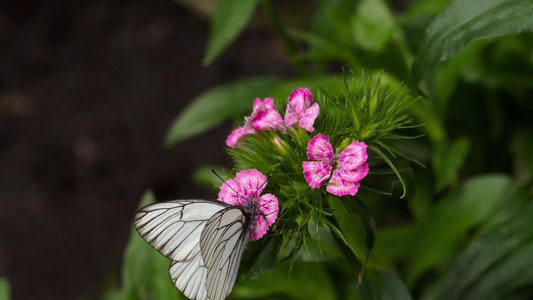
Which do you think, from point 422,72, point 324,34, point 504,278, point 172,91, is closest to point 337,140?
point 422,72

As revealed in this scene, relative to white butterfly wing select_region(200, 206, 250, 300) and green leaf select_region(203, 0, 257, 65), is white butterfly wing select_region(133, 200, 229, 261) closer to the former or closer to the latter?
white butterfly wing select_region(200, 206, 250, 300)

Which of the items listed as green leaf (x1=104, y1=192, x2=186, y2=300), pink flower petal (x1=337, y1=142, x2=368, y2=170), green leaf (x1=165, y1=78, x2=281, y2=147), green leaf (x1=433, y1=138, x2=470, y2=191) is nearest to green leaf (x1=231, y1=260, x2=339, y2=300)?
green leaf (x1=104, y1=192, x2=186, y2=300)

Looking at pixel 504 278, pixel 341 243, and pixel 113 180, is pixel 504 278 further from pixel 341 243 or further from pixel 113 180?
pixel 113 180

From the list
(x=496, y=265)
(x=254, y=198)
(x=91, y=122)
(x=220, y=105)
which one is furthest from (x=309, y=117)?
(x=91, y=122)

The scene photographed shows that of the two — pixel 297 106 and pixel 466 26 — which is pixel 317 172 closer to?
pixel 297 106

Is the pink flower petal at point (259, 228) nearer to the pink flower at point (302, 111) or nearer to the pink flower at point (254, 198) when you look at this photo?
the pink flower at point (254, 198)

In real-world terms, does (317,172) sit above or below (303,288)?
above

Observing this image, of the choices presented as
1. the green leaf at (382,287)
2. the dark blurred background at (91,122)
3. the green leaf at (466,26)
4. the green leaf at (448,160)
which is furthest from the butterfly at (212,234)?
the dark blurred background at (91,122)
